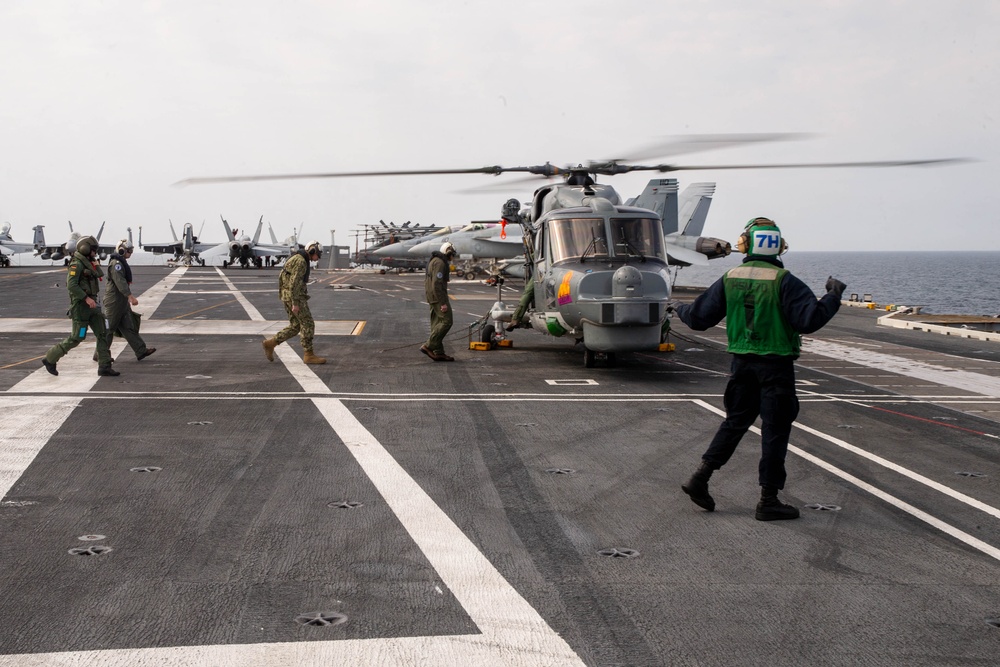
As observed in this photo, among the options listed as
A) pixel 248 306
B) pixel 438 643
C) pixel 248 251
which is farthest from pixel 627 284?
pixel 248 251

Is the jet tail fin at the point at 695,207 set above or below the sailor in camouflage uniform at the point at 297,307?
above

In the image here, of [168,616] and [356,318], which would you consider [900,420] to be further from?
[356,318]

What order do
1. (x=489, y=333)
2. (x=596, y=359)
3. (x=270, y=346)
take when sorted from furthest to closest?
(x=489, y=333) → (x=596, y=359) → (x=270, y=346)

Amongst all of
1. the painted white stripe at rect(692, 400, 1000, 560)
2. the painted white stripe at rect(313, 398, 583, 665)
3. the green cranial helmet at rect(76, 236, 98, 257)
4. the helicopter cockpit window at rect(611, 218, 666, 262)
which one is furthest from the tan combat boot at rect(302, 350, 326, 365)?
the painted white stripe at rect(692, 400, 1000, 560)

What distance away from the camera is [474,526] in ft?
21.2

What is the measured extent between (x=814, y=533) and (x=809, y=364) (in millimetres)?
10622

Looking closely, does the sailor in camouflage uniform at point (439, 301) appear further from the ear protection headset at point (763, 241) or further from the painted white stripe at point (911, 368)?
the ear protection headset at point (763, 241)

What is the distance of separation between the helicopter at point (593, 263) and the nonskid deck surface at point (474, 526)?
1044 mm

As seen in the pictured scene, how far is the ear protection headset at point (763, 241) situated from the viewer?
695 centimetres

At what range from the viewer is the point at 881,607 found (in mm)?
5074

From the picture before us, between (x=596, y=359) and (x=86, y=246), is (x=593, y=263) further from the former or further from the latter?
(x=86, y=246)

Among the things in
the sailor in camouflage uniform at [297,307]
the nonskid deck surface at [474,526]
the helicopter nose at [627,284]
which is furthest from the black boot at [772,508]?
the sailor in camouflage uniform at [297,307]

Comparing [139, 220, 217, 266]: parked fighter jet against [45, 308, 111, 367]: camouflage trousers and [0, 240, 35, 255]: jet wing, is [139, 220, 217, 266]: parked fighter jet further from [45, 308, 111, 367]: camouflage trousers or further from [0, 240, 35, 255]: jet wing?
[45, 308, 111, 367]: camouflage trousers

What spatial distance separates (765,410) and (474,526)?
2294mm
